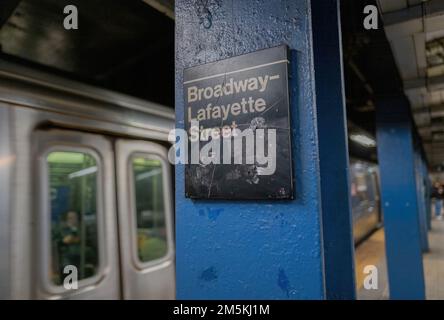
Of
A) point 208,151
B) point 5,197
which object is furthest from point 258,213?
point 5,197

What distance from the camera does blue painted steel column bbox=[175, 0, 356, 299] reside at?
136 cm

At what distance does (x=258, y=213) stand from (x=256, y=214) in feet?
0.03

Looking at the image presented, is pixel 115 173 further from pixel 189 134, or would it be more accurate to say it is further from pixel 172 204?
pixel 189 134

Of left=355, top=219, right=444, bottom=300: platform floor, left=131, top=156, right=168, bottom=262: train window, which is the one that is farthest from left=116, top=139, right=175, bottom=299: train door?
left=355, top=219, right=444, bottom=300: platform floor

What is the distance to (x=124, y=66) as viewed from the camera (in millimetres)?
6184

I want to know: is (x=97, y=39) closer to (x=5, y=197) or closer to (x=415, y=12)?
(x=5, y=197)

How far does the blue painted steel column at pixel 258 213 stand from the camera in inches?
53.4

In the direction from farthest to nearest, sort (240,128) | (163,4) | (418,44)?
(418,44) → (163,4) → (240,128)

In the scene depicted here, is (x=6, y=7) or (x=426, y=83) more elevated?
(x=6, y=7)

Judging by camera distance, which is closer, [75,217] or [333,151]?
[333,151]

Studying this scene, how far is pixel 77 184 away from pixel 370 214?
11.9 meters

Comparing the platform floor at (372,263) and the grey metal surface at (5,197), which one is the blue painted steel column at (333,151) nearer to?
the grey metal surface at (5,197)

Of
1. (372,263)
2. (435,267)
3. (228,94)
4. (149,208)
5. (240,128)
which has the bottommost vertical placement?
(435,267)

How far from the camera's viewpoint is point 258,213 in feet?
4.77
